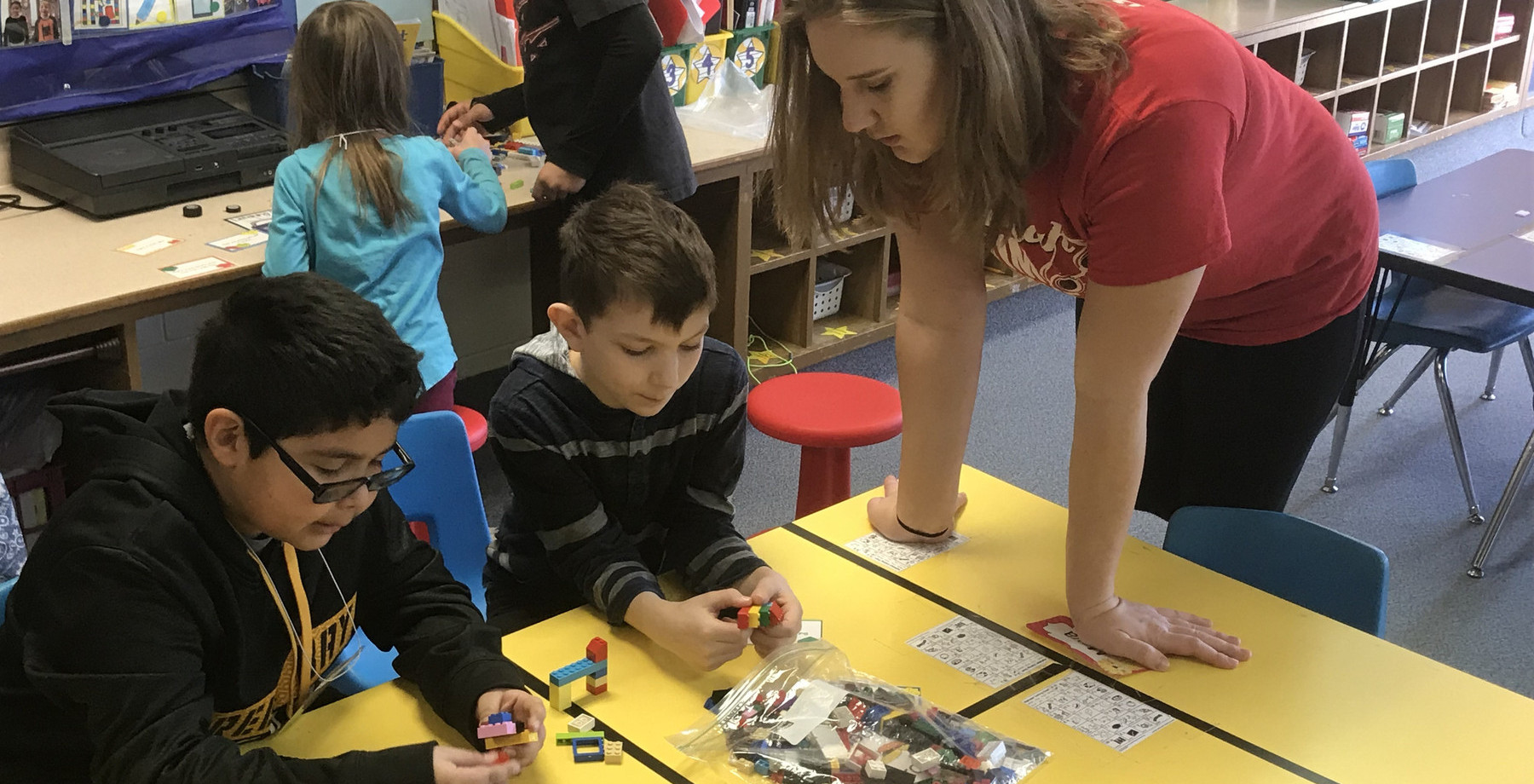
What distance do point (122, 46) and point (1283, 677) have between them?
261 centimetres

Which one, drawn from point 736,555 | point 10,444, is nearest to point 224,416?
point 736,555

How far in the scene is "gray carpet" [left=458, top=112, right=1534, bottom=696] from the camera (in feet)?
9.32

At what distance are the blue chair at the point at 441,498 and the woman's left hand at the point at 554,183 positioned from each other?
1071 millimetres

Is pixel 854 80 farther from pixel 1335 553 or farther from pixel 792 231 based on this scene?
pixel 1335 553

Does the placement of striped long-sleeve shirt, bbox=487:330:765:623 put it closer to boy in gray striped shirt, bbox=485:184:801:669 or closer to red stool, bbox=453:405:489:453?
boy in gray striped shirt, bbox=485:184:801:669

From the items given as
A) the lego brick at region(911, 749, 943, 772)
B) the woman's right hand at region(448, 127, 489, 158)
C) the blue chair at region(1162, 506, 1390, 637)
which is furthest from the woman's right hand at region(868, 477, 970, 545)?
the woman's right hand at region(448, 127, 489, 158)

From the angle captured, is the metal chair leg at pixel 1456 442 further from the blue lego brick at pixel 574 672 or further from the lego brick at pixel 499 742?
the lego brick at pixel 499 742

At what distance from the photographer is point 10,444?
254 cm

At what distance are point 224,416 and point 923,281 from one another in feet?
2.68

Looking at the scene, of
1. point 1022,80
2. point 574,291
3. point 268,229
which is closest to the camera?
point 1022,80

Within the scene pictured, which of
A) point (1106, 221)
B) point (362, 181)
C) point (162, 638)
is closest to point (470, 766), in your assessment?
point (162, 638)

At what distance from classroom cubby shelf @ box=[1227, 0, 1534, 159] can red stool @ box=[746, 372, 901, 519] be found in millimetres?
2913

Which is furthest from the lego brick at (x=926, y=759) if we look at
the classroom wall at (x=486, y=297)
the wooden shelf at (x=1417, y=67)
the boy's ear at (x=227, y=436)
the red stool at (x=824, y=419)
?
the wooden shelf at (x=1417, y=67)

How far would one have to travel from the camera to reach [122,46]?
2879 mm
